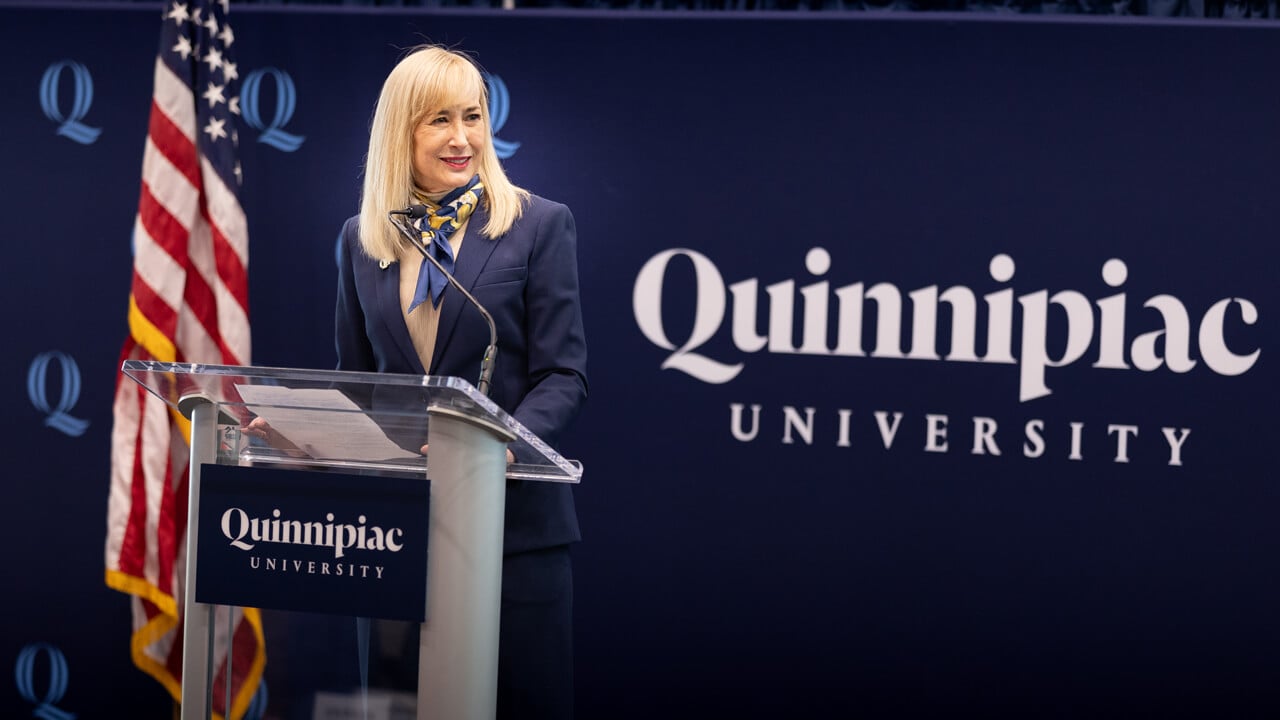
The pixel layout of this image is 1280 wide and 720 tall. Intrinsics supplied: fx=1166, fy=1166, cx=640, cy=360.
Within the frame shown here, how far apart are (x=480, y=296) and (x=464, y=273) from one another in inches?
1.9

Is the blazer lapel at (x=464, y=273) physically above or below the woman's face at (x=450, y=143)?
below

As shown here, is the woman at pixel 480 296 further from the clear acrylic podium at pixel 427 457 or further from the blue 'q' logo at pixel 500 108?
the blue 'q' logo at pixel 500 108

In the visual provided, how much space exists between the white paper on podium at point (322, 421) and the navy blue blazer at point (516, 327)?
40 cm

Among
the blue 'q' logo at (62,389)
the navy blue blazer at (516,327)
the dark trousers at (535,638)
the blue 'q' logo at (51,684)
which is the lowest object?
the blue 'q' logo at (51,684)

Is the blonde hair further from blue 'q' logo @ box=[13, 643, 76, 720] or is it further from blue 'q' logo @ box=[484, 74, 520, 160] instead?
blue 'q' logo @ box=[13, 643, 76, 720]

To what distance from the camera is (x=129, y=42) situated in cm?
357

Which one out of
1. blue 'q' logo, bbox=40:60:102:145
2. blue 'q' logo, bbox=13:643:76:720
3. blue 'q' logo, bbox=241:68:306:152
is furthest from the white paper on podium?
blue 'q' logo, bbox=13:643:76:720

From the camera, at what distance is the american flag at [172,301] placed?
325cm

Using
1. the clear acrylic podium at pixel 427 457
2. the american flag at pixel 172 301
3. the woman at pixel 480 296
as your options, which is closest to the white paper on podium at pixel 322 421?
the clear acrylic podium at pixel 427 457

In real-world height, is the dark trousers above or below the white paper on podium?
below

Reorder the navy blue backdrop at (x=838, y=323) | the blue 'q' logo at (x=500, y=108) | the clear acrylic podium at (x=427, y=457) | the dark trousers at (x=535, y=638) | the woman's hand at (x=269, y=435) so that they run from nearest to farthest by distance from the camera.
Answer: the clear acrylic podium at (x=427, y=457), the woman's hand at (x=269, y=435), the dark trousers at (x=535, y=638), the navy blue backdrop at (x=838, y=323), the blue 'q' logo at (x=500, y=108)

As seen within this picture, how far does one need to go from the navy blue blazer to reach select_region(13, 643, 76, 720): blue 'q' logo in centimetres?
236

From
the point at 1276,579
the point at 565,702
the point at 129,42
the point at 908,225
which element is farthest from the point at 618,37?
the point at 1276,579

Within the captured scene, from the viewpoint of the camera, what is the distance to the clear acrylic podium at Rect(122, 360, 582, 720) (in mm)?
1406
